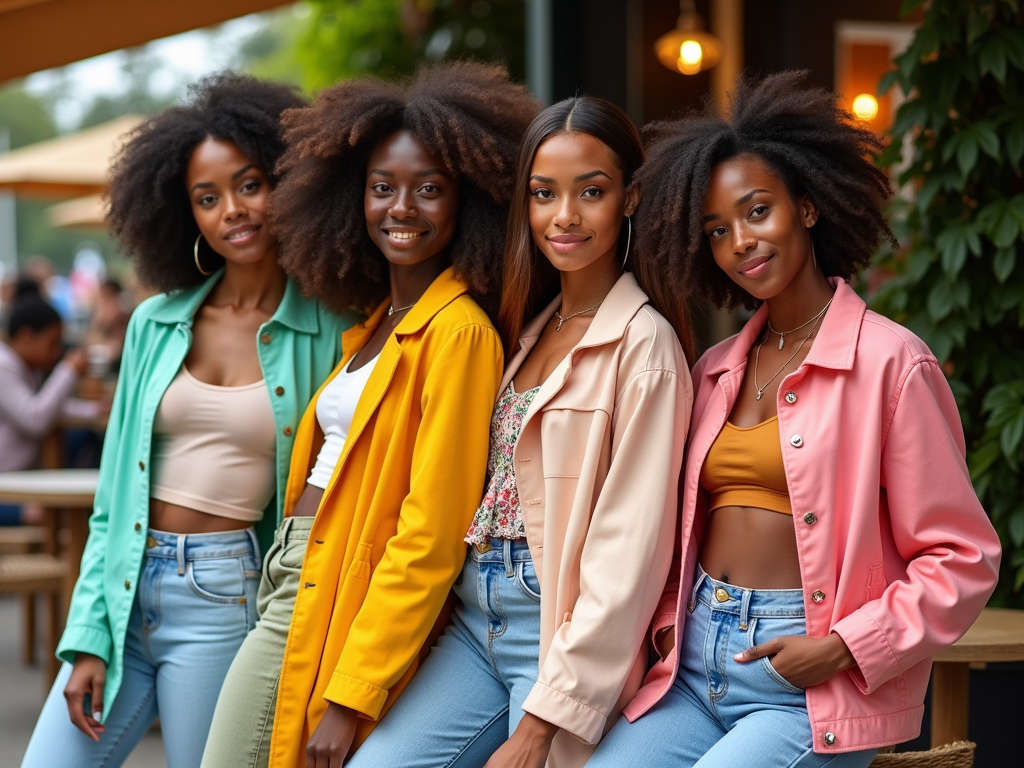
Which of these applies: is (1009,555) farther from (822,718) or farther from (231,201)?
(231,201)

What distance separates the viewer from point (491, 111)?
2758 mm

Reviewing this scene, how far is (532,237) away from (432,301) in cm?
28

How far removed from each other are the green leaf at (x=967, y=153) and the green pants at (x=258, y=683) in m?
2.06

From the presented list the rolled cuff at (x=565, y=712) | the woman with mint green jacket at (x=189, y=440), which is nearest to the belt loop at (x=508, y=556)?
the rolled cuff at (x=565, y=712)

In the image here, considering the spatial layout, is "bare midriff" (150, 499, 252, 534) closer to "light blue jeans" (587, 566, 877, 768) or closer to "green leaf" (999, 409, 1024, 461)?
"light blue jeans" (587, 566, 877, 768)

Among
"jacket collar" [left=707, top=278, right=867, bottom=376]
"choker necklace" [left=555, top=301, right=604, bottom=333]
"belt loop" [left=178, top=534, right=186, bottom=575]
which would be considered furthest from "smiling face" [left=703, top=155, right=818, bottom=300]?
"belt loop" [left=178, top=534, right=186, bottom=575]

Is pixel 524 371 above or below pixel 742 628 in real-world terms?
above

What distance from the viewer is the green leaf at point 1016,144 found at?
123 inches

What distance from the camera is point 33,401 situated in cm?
640

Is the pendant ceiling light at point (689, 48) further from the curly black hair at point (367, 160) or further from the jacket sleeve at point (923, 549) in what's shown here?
the jacket sleeve at point (923, 549)

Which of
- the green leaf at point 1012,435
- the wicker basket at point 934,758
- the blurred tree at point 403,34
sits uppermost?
the blurred tree at point 403,34

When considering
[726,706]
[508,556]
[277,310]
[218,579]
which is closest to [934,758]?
[726,706]

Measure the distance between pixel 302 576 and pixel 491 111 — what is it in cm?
121

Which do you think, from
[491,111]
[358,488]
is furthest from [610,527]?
[491,111]
